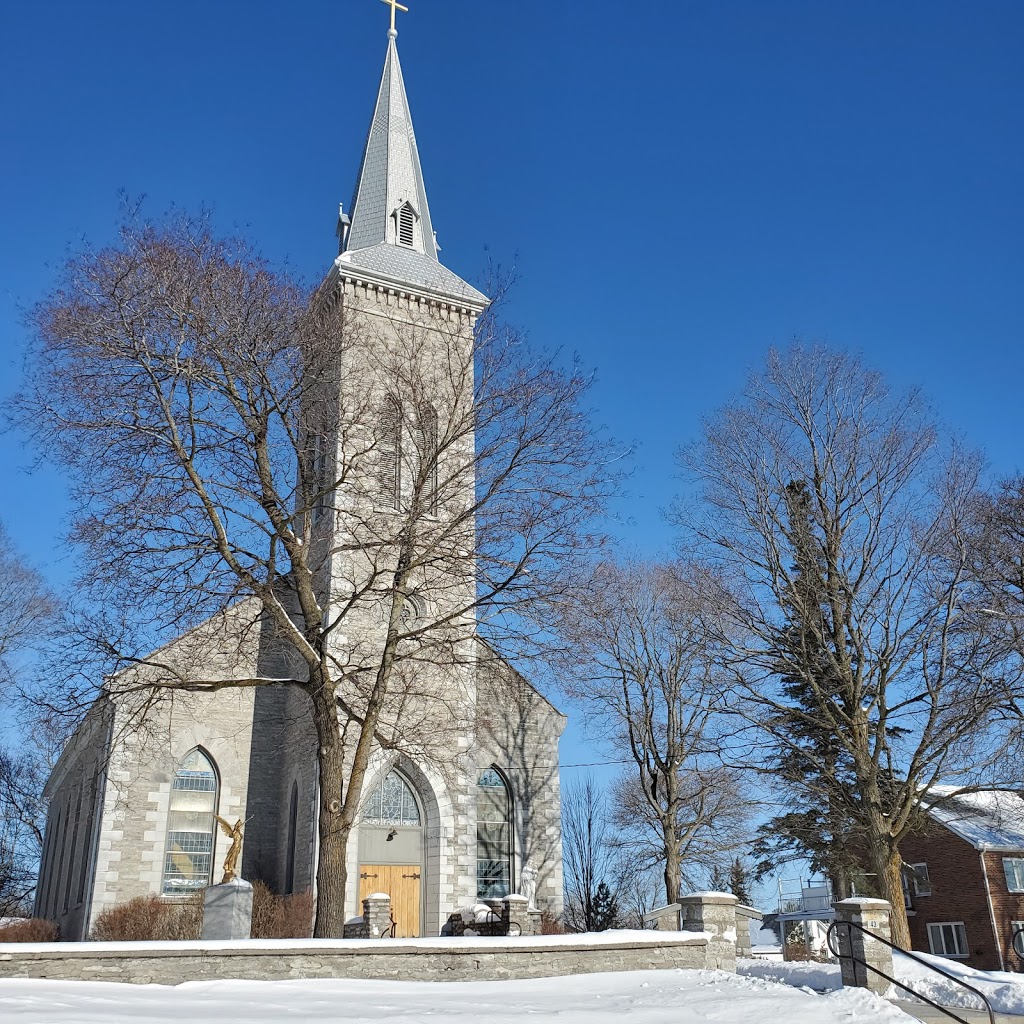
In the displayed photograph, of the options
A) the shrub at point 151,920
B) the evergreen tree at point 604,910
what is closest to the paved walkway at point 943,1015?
the shrub at point 151,920

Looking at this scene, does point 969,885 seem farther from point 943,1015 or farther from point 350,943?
point 350,943

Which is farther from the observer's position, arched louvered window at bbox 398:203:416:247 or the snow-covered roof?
the snow-covered roof

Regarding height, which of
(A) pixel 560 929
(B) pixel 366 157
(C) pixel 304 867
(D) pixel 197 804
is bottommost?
(A) pixel 560 929

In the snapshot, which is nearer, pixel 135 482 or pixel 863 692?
pixel 135 482

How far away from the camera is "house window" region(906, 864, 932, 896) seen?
33.3 metres

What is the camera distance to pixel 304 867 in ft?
66.8

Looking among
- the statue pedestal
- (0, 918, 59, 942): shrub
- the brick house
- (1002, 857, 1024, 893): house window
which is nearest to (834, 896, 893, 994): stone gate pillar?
the statue pedestal

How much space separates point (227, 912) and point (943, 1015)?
9.35 metres

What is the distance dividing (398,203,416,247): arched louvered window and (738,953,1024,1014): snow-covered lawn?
21390mm

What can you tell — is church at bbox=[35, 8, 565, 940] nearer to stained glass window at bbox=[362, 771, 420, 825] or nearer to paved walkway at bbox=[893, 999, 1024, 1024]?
stained glass window at bbox=[362, 771, 420, 825]

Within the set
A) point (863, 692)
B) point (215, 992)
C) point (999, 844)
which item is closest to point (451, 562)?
point (215, 992)

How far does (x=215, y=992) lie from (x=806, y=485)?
14.5 meters

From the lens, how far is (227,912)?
1259cm

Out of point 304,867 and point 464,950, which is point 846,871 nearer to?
point 304,867
